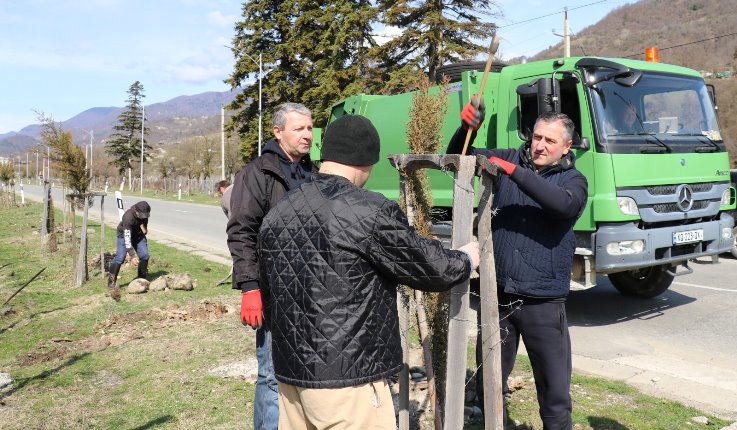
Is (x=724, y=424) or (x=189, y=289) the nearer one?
(x=724, y=424)

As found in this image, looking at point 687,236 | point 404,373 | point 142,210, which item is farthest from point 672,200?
point 142,210

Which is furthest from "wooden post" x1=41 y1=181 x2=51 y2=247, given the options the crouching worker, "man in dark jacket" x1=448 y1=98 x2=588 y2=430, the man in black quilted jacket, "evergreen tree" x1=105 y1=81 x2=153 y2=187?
"evergreen tree" x1=105 y1=81 x2=153 y2=187

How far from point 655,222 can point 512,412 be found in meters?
3.31

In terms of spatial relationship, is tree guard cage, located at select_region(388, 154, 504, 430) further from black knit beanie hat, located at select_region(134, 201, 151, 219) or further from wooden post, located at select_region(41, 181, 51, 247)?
wooden post, located at select_region(41, 181, 51, 247)

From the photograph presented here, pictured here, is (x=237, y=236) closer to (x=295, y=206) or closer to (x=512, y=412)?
(x=295, y=206)

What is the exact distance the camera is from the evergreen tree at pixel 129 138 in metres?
68.2

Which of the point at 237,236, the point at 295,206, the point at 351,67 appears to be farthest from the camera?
the point at 351,67

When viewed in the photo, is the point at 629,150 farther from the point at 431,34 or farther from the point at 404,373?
the point at 431,34

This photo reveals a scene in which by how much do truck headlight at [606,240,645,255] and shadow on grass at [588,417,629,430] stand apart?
2.43 metres

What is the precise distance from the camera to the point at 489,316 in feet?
9.55

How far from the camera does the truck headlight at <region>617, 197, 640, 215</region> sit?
618cm

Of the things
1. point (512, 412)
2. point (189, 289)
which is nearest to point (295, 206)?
point (512, 412)

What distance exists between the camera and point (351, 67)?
29047mm

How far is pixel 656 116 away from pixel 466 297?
5123 millimetres
